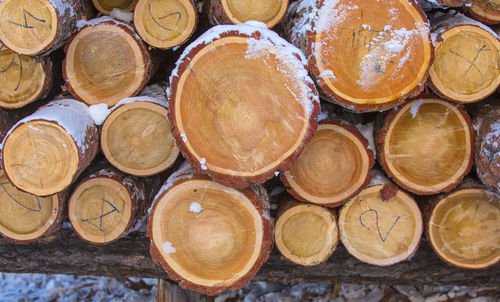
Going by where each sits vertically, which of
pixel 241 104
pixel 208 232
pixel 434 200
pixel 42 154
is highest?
pixel 241 104

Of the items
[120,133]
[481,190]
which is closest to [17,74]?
[120,133]

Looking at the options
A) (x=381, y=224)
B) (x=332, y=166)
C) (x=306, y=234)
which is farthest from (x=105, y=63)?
(x=381, y=224)

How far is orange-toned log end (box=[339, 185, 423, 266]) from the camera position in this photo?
1989 millimetres

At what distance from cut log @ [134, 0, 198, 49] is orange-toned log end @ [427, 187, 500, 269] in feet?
5.21

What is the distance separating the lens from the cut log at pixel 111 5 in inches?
81.5

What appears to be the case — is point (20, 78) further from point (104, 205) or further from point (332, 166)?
point (332, 166)

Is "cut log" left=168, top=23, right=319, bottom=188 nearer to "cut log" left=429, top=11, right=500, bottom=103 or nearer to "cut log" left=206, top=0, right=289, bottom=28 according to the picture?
"cut log" left=206, top=0, right=289, bottom=28

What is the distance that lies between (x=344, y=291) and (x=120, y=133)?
2.28 m

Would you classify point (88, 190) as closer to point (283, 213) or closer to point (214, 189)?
point (214, 189)

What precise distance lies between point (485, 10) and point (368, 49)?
29.8 inches

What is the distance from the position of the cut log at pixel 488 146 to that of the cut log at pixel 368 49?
528mm

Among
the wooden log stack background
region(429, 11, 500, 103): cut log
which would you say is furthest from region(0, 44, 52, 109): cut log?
region(429, 11, 500, 103): cut log

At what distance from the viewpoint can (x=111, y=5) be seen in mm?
2080

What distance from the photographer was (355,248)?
80.7 inches
